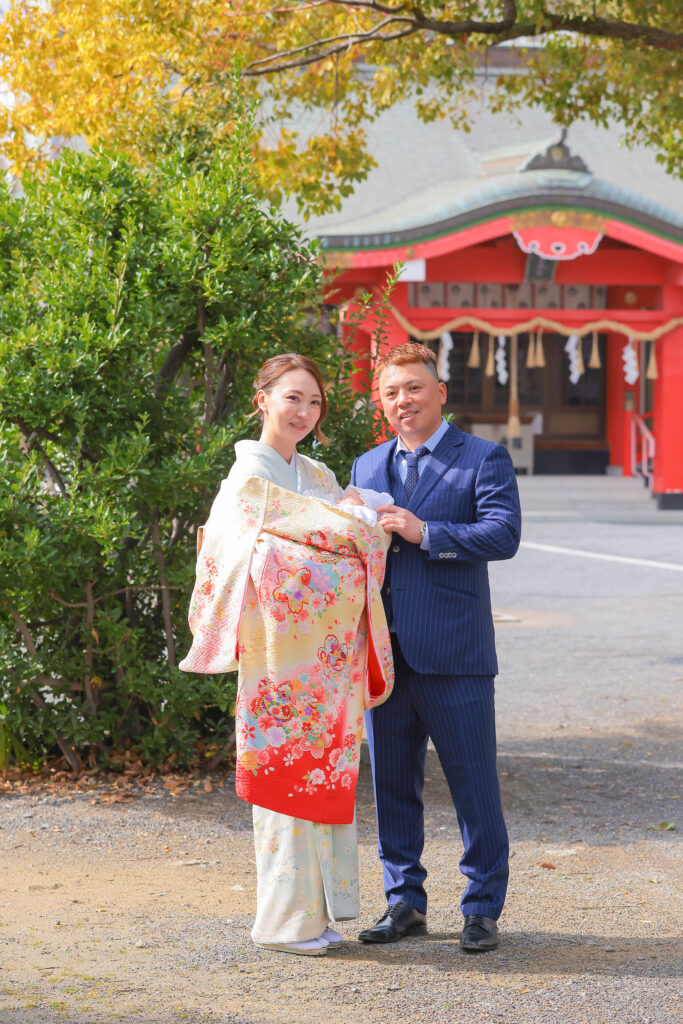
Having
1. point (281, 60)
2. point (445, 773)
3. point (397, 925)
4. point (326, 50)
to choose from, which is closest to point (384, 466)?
point (445, 773)

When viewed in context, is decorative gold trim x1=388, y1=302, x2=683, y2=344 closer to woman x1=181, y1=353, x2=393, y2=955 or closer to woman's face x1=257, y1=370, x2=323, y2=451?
woman's face x1=257, y1=370, x2=323, y2=451

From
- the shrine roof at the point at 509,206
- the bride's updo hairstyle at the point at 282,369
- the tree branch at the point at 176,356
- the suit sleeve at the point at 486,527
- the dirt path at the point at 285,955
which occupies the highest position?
the shrine roof at the point at 509,206

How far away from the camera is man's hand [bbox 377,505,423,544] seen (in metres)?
3.64

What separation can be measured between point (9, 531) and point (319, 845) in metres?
2.19

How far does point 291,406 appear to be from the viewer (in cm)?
371

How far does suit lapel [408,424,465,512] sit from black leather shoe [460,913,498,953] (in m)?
1.24

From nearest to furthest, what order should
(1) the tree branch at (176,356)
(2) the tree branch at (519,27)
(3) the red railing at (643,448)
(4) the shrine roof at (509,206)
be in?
(1) the tree branch at (176,356)
(2) the tree branch at (519,27)
(4) the shrine roof at (509,206)
(3) the red railing at (643,448)

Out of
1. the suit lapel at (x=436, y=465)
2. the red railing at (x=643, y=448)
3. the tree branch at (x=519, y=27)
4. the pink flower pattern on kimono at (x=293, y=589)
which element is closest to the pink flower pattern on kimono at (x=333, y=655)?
the pink flower pattern on kimono at (x=293, y=589)

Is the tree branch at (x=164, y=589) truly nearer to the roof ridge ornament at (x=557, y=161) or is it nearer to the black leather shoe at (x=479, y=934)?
the black leather shoe at (x=479, y=934)

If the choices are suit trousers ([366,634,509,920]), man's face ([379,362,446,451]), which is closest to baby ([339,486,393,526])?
man's face ([379,362,446,451])

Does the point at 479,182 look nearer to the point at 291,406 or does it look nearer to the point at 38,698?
the point at 38,698

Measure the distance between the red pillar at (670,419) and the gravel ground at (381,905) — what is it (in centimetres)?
1480

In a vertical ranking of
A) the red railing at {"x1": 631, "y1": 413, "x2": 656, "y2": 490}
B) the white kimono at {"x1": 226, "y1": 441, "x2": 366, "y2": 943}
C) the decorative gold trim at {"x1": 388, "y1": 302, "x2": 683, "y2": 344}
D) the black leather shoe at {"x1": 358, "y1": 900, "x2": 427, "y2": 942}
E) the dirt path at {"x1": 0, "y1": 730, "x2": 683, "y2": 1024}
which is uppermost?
the decorative gold trim at {"x1": 388, "y1": 302, "x2": 683, "y2": 344}

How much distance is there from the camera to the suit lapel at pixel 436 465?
379 cm
